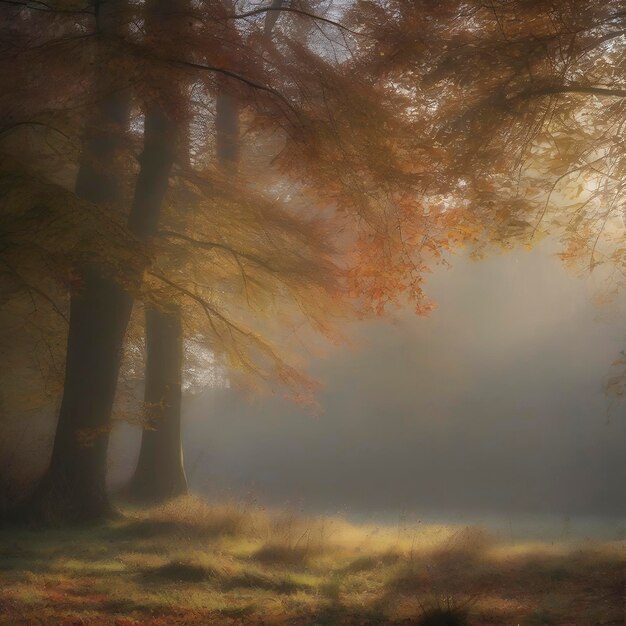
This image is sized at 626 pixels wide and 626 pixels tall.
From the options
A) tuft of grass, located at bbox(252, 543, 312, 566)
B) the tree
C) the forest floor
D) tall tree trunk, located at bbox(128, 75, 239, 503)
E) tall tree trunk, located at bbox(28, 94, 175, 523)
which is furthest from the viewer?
tall tree trunk, located at bbox(128, 75, 239, 503)

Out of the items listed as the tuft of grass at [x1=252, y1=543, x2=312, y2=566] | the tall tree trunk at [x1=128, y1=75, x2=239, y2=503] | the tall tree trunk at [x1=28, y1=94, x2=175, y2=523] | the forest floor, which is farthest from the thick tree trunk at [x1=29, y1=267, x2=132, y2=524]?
the tall tree trunk at [x1=128, y1=75, x2=239, y2=503]

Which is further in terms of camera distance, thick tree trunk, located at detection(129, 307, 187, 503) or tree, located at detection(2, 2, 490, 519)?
thick tree trunk, located at detection(129, 307, 187, 503)

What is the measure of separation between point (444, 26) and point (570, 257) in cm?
→ 344

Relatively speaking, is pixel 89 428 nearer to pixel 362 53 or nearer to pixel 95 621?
pixel 95 621

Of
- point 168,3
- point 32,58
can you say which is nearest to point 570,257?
point 168,3

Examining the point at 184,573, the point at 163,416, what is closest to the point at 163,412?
the point at 163,416

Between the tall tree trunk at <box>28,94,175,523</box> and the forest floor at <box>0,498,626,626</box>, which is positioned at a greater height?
the tall tree trunk at <box>28,94,175,523</box>

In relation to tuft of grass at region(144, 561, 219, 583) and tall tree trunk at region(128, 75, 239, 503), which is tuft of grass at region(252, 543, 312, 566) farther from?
tall tree trunk at region(128, 75, 239, 503)

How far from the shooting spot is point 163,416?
14312mm

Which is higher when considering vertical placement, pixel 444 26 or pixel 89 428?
pixel 444 26

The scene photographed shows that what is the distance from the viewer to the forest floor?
555 centimetres

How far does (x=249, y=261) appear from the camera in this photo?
12281 mm

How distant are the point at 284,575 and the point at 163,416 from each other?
24.7 ft

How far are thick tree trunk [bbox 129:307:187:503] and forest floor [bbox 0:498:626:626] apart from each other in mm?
3505
